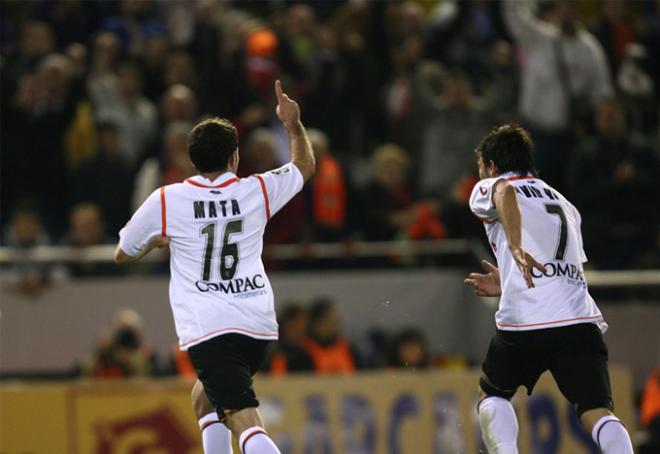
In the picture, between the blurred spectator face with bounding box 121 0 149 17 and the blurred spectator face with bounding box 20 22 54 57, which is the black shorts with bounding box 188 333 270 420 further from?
the blurred spectator face with bounding box 121 0 149 17

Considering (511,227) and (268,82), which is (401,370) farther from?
(511,227)

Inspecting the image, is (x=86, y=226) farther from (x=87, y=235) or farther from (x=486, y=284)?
(x=486, y=284)

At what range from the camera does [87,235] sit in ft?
46.7

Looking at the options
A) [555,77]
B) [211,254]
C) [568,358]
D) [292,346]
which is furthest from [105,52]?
[568,358]

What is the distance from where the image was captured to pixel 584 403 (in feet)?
25.5

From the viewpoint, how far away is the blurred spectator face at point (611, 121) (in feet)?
47.1

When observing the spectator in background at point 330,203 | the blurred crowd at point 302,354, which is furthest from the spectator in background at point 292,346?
the spectator in background at point 330,203

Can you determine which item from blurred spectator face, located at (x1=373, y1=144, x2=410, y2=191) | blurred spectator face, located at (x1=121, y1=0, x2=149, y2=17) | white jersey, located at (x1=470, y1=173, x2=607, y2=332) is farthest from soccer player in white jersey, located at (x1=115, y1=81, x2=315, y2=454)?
blurred spectator face, located at (x1=121, y1=0, x2=149, y2=17)

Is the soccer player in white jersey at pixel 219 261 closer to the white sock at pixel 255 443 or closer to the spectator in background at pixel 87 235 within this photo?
the white sock at pixel 255 443

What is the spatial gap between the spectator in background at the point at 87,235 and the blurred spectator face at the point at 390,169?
291cm

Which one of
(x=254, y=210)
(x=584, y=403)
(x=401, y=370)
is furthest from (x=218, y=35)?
(x=584, y=403)

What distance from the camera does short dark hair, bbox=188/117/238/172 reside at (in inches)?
321

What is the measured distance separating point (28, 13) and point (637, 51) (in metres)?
7.02

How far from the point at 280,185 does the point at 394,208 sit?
22.0ft
